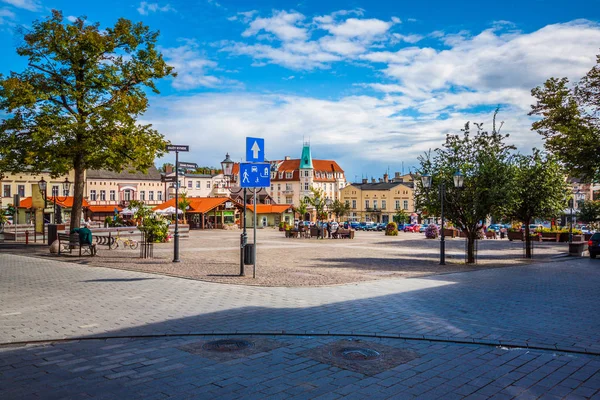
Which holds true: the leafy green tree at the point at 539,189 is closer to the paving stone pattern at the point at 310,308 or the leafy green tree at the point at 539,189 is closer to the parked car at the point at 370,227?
the paving stone pattern at the point at 310,308

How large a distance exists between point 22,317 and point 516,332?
873cm

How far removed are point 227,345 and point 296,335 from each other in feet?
3.84

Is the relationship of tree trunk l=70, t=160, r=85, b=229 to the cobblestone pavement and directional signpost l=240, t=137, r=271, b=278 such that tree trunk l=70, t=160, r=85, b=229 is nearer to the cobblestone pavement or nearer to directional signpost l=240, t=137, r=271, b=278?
the cobblestone pavement

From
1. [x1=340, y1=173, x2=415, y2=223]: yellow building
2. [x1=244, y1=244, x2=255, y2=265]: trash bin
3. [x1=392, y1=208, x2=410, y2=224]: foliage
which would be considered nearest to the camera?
[x1=244, y1=244, x2=255, y2=265]: trash bin

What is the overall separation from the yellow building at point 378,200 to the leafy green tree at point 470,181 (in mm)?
71664

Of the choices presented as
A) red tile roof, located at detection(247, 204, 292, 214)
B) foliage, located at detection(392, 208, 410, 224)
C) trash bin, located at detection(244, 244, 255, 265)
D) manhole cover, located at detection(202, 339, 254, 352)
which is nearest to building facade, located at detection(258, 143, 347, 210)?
foliage, located at detection(392, 208, 410, 224)

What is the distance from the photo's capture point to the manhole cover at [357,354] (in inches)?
255

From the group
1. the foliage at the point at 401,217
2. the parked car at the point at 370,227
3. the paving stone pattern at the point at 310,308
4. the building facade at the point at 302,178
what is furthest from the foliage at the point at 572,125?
the building facade at the point at 302,178

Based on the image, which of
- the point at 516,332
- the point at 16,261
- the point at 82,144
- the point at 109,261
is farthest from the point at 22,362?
the point at 82,144

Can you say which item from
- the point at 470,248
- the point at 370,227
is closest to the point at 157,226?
the point at 470,248

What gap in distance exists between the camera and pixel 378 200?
9781cm

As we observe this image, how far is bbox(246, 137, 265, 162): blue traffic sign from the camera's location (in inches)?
567

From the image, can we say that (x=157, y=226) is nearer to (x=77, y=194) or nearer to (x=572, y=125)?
(x=77, y=194)

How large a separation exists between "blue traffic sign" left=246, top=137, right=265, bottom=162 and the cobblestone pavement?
4038 mm
